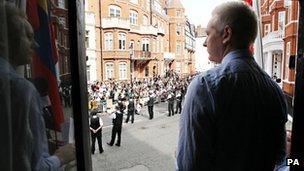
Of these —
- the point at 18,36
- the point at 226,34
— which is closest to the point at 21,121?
the point at 18,36

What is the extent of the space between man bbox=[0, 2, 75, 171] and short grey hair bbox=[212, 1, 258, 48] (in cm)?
63

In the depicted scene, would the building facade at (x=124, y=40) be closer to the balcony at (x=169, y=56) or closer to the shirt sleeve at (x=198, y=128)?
the balcony at (x=169, y=56)

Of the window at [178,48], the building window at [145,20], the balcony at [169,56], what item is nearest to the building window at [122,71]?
the building window at [145,20]

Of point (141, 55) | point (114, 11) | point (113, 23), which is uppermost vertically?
point (114, 11)

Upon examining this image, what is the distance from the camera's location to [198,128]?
97 cm

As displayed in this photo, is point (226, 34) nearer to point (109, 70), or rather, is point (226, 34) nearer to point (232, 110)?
point (232, 110)

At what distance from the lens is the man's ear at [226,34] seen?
3.59 feet

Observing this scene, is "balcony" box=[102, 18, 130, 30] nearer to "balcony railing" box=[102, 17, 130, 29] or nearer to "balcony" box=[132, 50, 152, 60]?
"balcony railing" box=[102, 17, 130, 29]

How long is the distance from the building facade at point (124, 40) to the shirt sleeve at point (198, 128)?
1872 cm

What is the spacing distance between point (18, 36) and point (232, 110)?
66 centimetres

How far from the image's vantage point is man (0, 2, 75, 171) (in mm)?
702

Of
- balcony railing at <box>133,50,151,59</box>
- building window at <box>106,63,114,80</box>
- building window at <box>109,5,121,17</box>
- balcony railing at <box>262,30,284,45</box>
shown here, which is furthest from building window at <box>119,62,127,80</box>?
balcony railing at <box>262,30,284,45</box>

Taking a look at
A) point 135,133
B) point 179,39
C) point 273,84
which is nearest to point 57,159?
point 273,84

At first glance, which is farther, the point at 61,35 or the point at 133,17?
the point at 133,17
